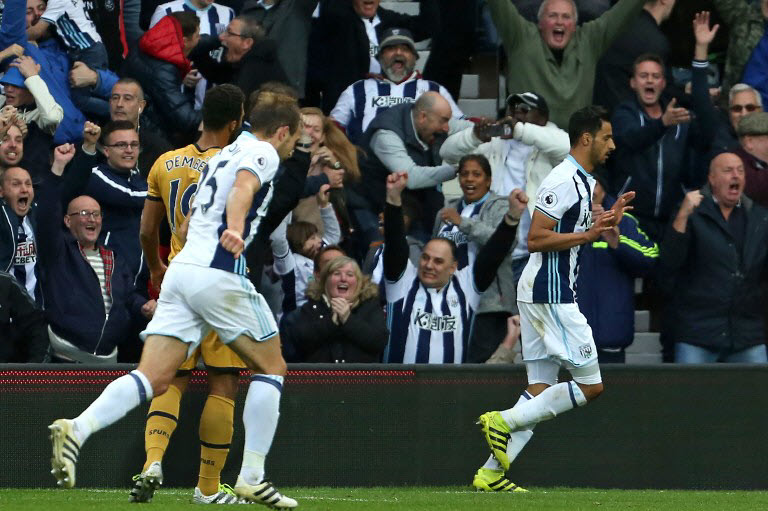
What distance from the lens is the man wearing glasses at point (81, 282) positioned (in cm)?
1011

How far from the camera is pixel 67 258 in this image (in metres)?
10.2

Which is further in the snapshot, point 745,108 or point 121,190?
point 745,108

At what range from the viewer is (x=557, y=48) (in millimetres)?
12266

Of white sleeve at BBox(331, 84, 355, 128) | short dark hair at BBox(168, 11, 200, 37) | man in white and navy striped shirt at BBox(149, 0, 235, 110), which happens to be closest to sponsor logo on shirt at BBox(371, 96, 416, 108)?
white sleeve at BBox(331, 84, 355, 128)

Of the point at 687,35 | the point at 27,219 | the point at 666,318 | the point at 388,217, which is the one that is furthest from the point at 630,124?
the point at 27,219

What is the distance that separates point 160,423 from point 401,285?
3.06 m

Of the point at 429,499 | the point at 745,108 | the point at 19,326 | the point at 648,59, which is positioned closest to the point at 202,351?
the point at 429,499

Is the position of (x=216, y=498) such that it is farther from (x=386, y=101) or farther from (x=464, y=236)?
(x=386, y=101)

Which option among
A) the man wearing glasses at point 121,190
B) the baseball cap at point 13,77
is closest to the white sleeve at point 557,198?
the man wearing glasses at point 121,190

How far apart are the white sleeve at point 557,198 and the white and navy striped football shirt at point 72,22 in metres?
4.61

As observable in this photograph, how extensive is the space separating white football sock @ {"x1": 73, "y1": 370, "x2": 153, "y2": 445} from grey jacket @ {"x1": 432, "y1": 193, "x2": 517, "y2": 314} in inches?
159

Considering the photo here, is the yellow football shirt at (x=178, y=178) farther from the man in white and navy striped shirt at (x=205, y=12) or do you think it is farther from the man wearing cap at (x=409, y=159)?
the man in white and navy striped shirt at (x=205, y=12)

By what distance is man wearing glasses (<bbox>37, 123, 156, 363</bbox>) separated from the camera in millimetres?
10109

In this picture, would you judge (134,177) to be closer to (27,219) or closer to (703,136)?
(27,219)
